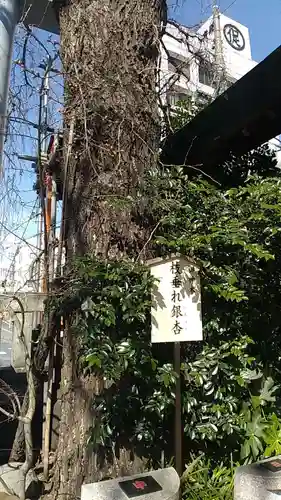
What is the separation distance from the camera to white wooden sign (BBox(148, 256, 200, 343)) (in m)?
2.73

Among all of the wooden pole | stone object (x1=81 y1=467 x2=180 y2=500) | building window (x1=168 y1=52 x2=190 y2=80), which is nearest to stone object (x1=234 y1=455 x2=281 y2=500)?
stone object (x1=81 y1=467 x2=180 y2=500)

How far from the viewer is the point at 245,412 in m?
3.09

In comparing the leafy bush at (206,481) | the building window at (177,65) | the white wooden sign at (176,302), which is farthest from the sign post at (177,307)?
the building window at (177,65)

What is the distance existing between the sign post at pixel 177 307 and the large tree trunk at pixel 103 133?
573 millimetres

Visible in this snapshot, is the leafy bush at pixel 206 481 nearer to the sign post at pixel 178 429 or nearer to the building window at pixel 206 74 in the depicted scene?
the sign post at pixel 178 429

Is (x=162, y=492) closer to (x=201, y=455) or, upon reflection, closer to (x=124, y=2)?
(x=201, y=455)

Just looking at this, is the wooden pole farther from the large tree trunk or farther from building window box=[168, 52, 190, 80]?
building window box=[168, 52, 190, 80]

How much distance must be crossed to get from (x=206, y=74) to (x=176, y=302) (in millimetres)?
4278

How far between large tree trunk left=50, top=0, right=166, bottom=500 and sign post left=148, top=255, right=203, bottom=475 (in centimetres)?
57

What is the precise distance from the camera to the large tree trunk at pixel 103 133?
326 centimetres

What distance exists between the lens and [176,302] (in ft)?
9.18

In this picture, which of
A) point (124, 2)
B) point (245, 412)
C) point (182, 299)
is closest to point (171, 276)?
point (182, 299)

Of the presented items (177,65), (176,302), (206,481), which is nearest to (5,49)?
(177,65)

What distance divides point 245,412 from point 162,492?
106 centimetres
